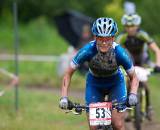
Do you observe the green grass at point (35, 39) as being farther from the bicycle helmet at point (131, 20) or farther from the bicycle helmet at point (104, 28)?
the bicycle helmet at point (104, 28)

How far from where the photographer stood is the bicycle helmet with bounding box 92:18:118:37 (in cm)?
882

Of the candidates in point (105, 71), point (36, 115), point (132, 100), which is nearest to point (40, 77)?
point (36, 115)

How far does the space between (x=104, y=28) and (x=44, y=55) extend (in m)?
26.1

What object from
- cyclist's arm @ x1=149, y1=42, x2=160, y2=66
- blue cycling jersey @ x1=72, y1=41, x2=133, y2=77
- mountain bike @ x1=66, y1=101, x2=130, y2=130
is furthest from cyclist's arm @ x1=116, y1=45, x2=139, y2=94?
cyclist's arm @ x1=149, y1=42, x2=160, y2=66

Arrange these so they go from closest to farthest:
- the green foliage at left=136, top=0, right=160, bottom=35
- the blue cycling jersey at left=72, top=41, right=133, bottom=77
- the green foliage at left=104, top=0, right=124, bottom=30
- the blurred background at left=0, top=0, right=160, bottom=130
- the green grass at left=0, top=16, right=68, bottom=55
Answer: the blue cycling jersey at left=72, top=41, right=133, bottom=77, the blurred background at left=0, top=0, right=160, bottom=130, the green foliage at left=136, top=0, right=160, bottom=35, the green grass at left=0, top=16, right=68, bottom=55, the green foliage at left=104, top=0, right=124, bottom=30

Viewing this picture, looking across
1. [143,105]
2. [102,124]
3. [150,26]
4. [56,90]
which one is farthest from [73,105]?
[150,26]

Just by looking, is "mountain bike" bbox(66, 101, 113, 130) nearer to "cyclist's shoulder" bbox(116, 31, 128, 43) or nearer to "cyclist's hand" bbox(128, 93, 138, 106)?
"cyclist's hand" bbox(128, 93, 138, 106)

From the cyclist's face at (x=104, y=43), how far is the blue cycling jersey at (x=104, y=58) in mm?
105

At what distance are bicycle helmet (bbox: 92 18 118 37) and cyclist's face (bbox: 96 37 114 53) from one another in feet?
0.16

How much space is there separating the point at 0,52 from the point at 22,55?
1.90 m

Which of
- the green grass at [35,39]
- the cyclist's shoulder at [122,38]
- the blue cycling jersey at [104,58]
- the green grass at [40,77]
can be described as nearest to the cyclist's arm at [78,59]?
the blue cycling jersey at [104,58]

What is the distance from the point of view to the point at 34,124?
13328 millimetres

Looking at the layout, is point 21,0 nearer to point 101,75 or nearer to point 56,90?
point 56,90

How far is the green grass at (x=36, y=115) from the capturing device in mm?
13086
